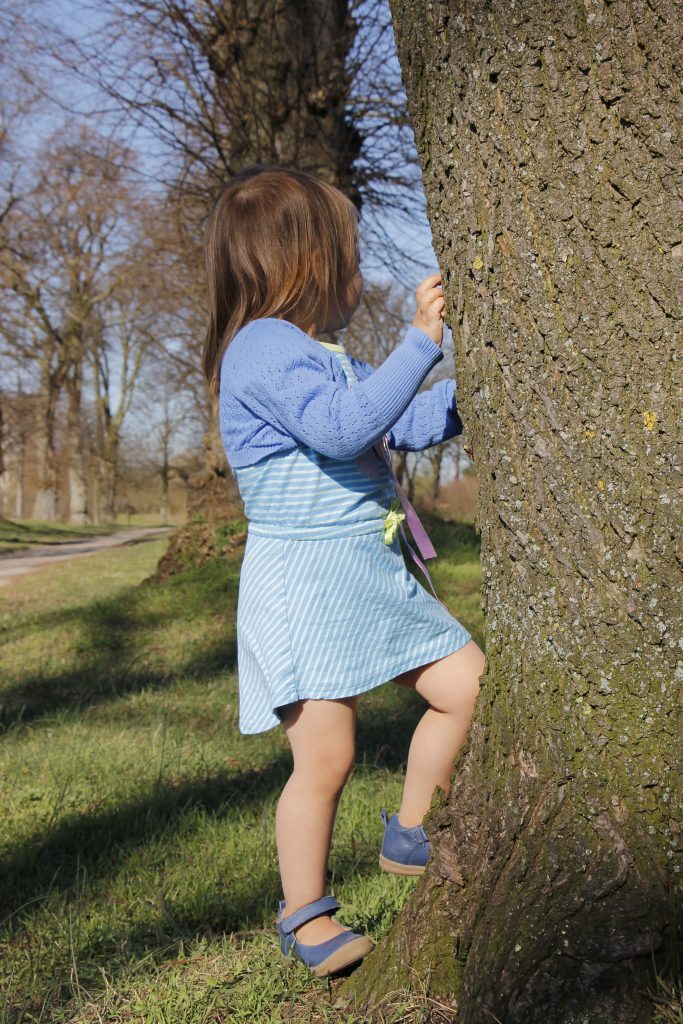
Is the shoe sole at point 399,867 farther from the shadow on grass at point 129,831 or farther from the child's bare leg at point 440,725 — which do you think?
the shadow on grass at point 129,831

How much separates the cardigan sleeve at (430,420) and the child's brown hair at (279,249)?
215mm

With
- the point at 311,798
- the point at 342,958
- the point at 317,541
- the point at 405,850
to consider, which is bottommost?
the point at 342,958

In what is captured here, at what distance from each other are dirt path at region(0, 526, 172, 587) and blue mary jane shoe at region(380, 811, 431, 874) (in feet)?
32.0

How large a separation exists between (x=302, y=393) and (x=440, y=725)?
0.76 metres

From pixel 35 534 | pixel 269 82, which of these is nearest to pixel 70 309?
pixel 35 534

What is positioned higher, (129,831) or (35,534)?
(129,831)

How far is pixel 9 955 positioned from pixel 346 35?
7364 mm

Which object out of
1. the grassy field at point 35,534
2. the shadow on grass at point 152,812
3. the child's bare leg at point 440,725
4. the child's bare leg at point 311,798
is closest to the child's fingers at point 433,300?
the child's bare leg at point 440,725

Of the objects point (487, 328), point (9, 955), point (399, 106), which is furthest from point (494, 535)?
point (399, 106)

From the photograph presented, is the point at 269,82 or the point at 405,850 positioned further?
the point at 269,82

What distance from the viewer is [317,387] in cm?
191

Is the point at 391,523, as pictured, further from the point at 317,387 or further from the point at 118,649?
the point at 118,649

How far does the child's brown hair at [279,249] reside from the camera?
2109 mm

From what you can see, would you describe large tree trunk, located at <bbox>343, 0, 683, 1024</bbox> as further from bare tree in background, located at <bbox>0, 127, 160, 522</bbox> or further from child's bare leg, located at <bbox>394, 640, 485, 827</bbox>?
bare tree in background, located at <bbox>0, 127, 160, 522</bbox>
